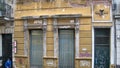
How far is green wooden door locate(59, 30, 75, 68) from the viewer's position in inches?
766

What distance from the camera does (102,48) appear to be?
18.9m

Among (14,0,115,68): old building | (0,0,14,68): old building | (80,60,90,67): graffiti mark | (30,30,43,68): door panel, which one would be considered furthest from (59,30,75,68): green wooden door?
(0,0,14,68): old building

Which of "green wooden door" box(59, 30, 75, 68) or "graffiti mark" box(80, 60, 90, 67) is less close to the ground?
"green wooden door" box(59, 30, 75, 68)

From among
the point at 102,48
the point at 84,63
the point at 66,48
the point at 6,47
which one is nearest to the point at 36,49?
the point at 66,48

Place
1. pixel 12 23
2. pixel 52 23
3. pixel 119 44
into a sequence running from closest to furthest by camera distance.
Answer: pixel 119 44
pixel 52 23
pixel 12 23

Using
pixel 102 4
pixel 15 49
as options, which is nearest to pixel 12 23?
pixel 15 49

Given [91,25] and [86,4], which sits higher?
[86,4]

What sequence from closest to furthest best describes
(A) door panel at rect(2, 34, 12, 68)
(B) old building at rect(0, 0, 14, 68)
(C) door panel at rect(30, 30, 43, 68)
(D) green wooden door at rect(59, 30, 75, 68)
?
(D) green wooden door at rect(59, 30, 75, 68) < (C) door panel at rect(30, 30, 43, 68) < (B) old building at rect(0, 0, 14, 68) < (A) door panel at rect(2, 34, 12, 68)

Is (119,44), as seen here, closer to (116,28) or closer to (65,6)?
(116,28)

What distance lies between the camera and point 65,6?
19.4 metres

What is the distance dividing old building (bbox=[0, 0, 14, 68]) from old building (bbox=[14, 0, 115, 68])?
556mm

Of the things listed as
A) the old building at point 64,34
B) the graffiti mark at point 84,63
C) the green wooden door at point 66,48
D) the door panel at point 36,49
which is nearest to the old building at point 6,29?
the old building at point 64,34

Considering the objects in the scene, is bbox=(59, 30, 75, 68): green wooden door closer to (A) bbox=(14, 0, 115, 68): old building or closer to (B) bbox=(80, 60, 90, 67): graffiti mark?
(A) bbox=(14, 0, 115, 68): old building

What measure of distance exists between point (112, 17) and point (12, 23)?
6.76 meters
